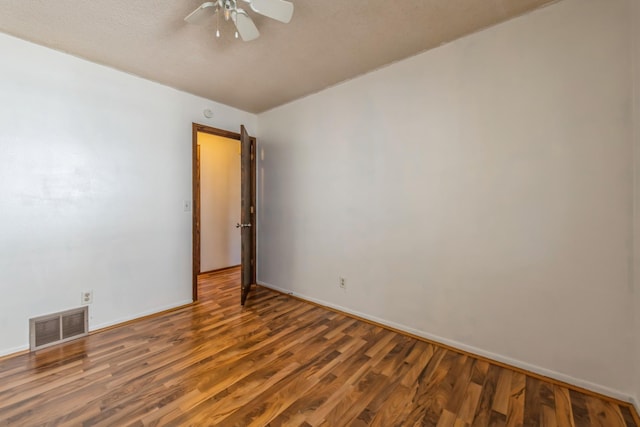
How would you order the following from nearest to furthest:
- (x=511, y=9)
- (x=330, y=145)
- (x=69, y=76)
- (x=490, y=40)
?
(x=511, y=9)
(x=490, y=40)
(x=69, y=76)
(x=330, y=145)

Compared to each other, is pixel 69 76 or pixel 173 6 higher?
pixel 173 6

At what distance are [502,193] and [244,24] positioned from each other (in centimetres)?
215

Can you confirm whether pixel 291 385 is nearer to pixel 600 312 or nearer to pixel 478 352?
pixel 478 352

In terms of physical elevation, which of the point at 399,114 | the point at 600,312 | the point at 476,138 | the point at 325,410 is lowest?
the point at 325,410

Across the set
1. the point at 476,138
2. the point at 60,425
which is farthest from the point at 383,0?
the point at 60,425

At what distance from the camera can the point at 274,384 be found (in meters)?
1.84

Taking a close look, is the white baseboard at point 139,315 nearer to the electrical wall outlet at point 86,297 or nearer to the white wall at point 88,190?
the white wall at point 88,190

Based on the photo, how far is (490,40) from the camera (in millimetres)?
2072

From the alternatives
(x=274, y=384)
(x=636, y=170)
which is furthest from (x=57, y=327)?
(x=636, y=170)

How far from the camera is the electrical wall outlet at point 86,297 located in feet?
8.32

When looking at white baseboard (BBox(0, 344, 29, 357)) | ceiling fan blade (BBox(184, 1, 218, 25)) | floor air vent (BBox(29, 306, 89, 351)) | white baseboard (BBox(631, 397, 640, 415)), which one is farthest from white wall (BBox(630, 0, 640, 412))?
white baseboard (BBox(0, 344, 29, 357))

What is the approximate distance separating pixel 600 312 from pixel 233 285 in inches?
151

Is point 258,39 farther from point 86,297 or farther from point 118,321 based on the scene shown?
point 118,321

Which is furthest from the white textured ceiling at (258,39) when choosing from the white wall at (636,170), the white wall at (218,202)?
the white wall at (218,202)
